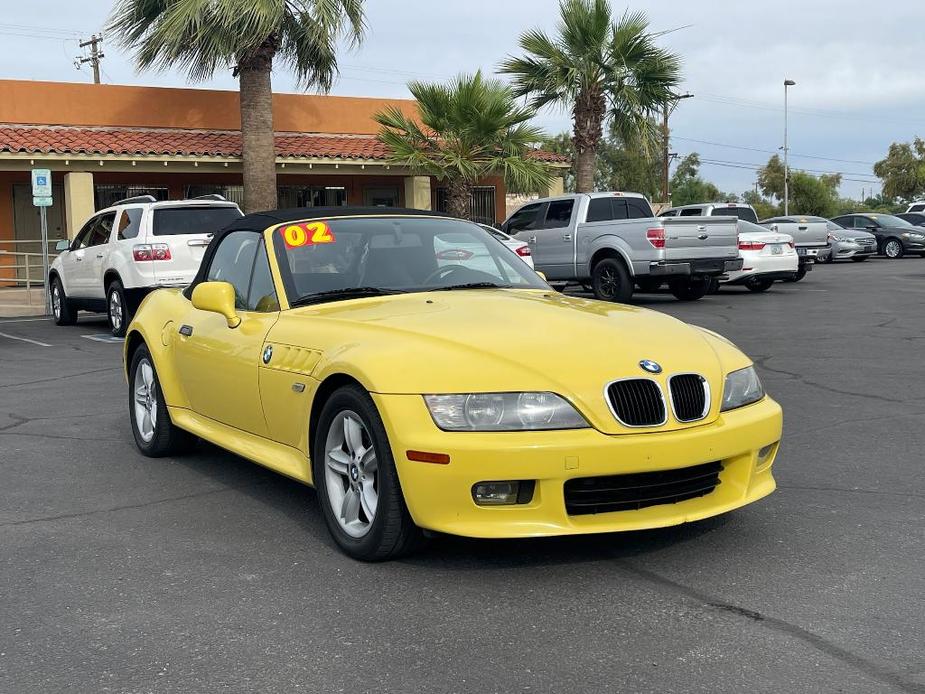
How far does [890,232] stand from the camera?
35.8 m

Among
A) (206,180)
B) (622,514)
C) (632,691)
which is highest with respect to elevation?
(206,180)

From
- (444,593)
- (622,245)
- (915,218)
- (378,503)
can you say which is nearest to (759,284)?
(622,245)

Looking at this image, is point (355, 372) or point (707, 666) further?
point (355, 372)

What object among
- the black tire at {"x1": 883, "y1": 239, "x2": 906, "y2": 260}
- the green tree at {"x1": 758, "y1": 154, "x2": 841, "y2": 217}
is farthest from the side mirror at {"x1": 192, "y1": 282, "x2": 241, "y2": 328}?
the green tree at {"x1": 758, "y1": 154, "x2": 841, "y2": 217}

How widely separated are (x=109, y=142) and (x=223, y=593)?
2089cm

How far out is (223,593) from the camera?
4184 millimetres

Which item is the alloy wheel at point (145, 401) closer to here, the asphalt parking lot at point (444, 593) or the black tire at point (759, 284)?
the asphalt parking lot at point (444, 593)

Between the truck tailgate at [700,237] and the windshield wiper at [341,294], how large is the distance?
1241 cm

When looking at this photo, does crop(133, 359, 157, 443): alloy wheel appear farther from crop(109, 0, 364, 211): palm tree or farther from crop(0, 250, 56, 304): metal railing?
crop(0, 250, 56, 304): metal railing

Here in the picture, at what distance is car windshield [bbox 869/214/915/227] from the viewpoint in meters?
35.8

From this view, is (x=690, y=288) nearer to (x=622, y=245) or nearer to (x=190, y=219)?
(x=622, y=245)

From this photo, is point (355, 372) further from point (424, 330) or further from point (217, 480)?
point (217, 480)

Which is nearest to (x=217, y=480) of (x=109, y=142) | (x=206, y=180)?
(x=109, y=142)

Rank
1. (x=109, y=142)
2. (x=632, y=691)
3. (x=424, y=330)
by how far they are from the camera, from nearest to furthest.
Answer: (x=632, y=691), (x=424, y=330), (x=109, y=142)
